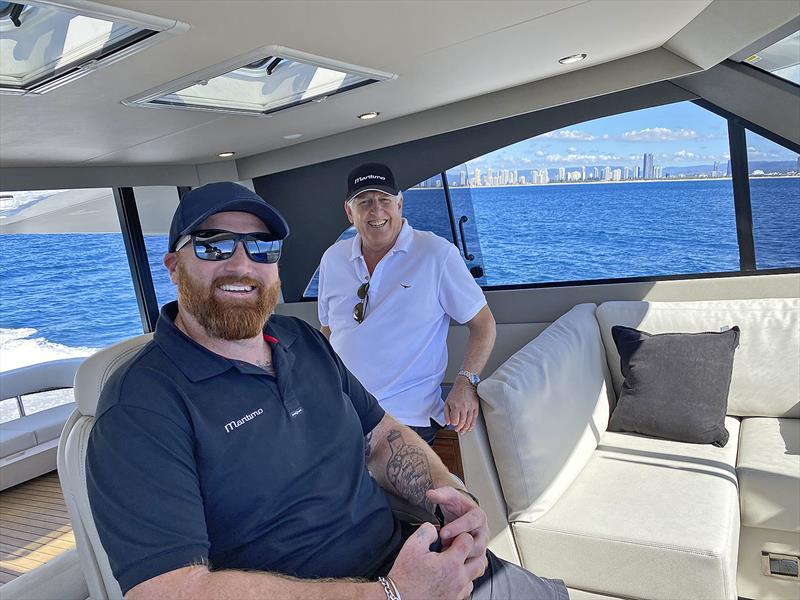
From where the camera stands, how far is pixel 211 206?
4.78ft

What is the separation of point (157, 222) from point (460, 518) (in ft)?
14.2

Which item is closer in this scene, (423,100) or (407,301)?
(407,301)

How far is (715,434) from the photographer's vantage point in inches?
113

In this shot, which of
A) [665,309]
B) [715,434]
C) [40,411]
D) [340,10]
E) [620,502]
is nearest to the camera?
[340,10]

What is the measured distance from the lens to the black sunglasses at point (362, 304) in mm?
2557

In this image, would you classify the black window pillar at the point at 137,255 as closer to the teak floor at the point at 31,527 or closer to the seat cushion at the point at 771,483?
the teak floor at the point at 31,527

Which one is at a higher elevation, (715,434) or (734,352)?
(734,352)

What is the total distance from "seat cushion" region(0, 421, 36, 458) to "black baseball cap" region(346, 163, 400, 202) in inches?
135

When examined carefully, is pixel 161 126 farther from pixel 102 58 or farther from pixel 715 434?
pixel 715 434

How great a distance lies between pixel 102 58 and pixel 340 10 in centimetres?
76

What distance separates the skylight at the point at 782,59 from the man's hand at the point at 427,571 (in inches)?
105

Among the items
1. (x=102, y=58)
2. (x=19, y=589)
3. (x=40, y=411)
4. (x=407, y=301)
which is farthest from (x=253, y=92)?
(x=40, y=411)

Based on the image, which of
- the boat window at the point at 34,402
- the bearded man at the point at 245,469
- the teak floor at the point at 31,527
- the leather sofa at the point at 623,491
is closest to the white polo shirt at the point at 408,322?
the leather sofa at the point at 623,491

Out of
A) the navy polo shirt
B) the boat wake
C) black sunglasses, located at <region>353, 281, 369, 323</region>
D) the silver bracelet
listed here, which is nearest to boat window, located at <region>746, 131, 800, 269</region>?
black sunglasses, located at <region>353, 281, 369, 323</region>
